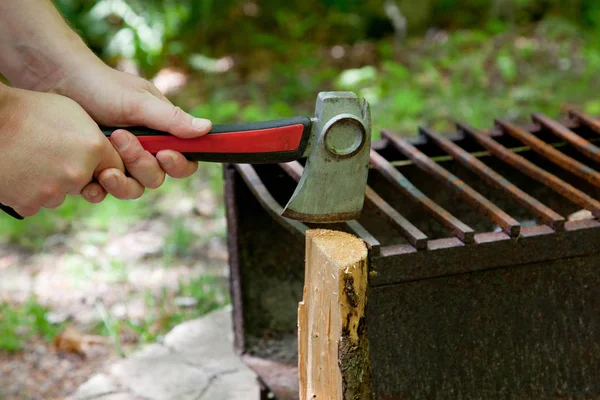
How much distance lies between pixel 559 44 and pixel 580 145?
14.2 feet

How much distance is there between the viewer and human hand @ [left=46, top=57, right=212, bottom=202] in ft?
5.44

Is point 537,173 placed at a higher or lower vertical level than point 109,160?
lower

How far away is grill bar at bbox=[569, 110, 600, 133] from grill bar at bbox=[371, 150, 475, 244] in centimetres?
71

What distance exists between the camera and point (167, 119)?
167 centimetres

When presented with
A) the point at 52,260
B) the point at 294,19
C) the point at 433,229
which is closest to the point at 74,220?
the point at 52,260

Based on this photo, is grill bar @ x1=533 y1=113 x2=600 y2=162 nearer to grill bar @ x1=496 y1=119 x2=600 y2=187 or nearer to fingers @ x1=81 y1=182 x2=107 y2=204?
grill bar @ x1=496 y1=119 x2=600 y2=187

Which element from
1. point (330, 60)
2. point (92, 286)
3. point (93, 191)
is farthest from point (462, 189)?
point (330, 60)

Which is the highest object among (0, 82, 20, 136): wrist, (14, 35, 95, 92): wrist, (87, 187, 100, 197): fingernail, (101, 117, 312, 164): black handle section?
(14, 35, 95, 92): wrist

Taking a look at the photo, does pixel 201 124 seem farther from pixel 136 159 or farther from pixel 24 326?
pixel 24 326

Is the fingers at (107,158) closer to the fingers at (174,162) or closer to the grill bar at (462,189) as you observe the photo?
the fingers at (174,162)

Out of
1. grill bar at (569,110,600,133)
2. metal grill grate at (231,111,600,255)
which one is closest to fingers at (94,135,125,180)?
metal grill grate at (231,111,600,255)

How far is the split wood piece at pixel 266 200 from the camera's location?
179cm

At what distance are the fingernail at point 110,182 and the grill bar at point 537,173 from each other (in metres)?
1.09

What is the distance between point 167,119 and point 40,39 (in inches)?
18.4
